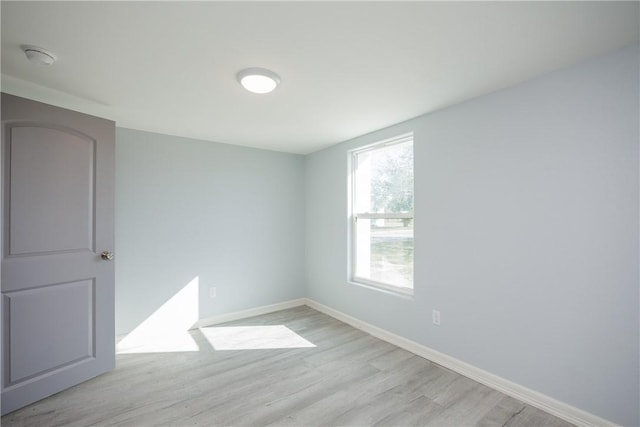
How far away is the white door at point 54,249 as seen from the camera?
2.03 m

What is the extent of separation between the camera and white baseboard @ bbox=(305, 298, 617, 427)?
72.8 inches

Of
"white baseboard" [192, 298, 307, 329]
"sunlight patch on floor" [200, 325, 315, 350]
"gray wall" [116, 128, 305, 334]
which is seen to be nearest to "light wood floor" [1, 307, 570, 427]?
"sunlight patch on floor" [200, 325, 315, 350]

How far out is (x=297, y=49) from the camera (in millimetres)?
1717

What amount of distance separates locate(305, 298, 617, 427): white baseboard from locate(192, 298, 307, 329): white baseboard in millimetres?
1235

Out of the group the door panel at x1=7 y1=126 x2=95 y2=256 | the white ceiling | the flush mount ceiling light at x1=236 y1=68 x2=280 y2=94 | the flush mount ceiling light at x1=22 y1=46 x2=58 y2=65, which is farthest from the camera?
the door panel at x1=7 y1=126 x2=95 y2=256

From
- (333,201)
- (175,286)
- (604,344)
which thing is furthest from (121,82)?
(604,344)

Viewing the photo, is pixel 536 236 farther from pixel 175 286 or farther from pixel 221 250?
pixel 175 286

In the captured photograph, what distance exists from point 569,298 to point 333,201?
101 inches

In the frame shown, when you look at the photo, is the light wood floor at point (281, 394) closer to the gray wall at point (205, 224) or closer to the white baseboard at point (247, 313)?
the white baseboard at point (247, 313)

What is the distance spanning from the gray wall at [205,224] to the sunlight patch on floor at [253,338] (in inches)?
14.6

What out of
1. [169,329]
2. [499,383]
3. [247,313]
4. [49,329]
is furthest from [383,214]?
[49,329]

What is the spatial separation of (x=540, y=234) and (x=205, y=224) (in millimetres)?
3340

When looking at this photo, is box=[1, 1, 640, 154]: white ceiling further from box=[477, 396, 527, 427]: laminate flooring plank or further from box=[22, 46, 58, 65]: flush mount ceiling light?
box=[477, 396, 527, 427]: laminate flooring plank

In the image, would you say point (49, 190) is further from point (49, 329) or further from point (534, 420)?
point (534, 420)
